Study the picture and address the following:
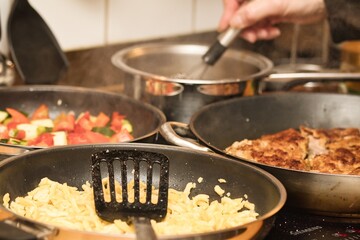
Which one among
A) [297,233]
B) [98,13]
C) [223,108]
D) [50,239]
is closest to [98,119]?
[223,108]

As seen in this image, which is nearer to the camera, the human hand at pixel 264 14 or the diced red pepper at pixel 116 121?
the diced red pepper at pixel 116 121

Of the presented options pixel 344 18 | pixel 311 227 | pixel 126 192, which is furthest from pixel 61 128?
pixel 344 18

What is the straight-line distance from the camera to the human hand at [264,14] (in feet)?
7.07

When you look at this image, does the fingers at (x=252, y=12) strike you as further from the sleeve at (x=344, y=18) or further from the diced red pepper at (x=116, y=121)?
the diced red pepper at (x=116, y=121)

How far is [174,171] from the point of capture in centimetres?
155

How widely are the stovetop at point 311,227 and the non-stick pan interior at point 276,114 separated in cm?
41

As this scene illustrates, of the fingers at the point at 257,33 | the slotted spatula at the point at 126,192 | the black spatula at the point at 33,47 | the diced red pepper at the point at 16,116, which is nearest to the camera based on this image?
the slotted spatula at the point at 126,192

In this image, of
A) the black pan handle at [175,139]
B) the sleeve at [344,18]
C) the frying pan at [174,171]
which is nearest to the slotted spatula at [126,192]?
the frying pan at [174,171]

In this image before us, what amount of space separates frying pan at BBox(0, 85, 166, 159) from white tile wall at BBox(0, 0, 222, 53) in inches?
9.6

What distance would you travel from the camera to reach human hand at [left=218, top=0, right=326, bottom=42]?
215 cm

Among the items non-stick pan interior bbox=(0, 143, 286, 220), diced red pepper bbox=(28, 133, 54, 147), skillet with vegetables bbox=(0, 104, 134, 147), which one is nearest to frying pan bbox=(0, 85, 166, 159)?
skillet with vegetables bbox=(0, 104, 134, 147)

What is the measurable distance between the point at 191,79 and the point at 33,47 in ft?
1.70

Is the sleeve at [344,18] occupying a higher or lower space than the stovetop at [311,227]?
higher

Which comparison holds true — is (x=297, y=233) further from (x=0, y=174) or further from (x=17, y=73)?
(x=17, y=73)
